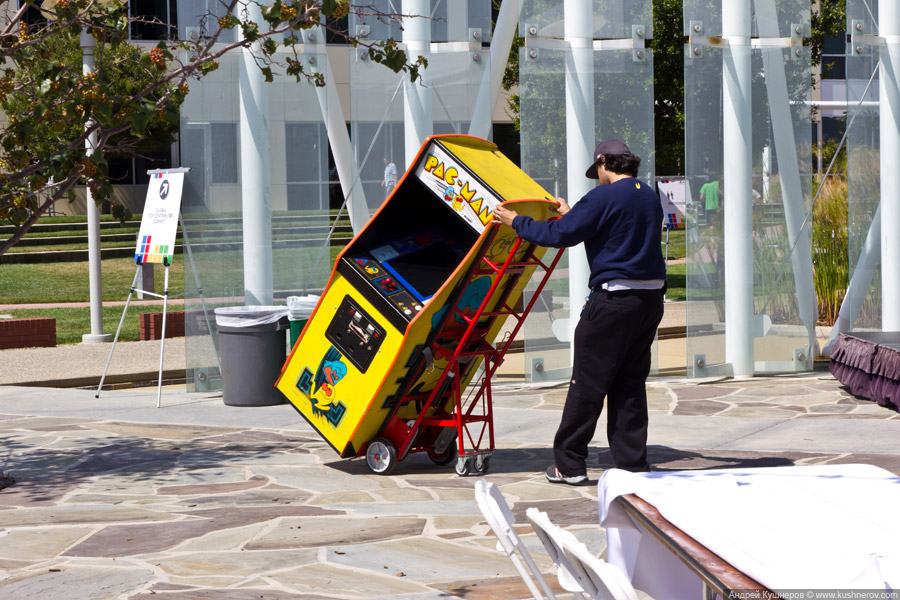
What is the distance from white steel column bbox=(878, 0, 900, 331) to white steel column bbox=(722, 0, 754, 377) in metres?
1.52

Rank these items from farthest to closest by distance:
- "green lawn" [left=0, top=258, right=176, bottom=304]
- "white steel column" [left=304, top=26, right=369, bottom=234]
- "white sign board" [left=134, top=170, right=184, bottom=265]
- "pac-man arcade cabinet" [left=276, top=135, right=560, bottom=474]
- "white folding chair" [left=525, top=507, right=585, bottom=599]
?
"green lawn" [left=0, top=258, right=176, bottom=304] < "white steel column" [left=304, top=26, right=369, bottom=234] < "white sign board" [left=134, top=170, right=184, bottom=265] < "pac-man arcade cabinet" [left=276, top=135, right=560, bottom=474] < "white folding chair" [left=525, top=507, right=585, bottom=599]

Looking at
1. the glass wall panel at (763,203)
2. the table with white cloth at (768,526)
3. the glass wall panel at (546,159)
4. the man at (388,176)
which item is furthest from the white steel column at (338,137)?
the table with white cloth at (768,526)

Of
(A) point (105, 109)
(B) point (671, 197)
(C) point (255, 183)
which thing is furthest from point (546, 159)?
(B) point (671, 197)

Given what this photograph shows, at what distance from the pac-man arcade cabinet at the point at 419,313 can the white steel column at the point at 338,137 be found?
348 centimetres

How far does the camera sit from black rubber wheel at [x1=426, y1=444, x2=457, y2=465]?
7414mm

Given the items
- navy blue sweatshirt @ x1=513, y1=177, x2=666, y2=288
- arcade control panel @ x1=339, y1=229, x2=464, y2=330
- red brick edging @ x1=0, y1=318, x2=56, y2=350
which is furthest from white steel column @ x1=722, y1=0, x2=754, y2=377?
red brick edging @ x1=0, y1=318, x2=56, y2=350

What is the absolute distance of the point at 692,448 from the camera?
7.86 m

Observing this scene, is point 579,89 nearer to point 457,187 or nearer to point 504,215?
point 457,187

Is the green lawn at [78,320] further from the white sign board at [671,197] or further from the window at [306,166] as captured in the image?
the white sign board at [671,197]

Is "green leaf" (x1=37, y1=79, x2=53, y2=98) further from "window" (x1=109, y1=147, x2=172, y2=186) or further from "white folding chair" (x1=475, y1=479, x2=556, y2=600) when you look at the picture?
"window" (x1=109, y1=147, x2=172, y2=186)

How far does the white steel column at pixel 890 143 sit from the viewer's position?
1152cm

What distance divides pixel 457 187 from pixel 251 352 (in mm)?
3938

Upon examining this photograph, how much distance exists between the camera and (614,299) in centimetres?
636

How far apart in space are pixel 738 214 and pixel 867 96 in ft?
6.67
